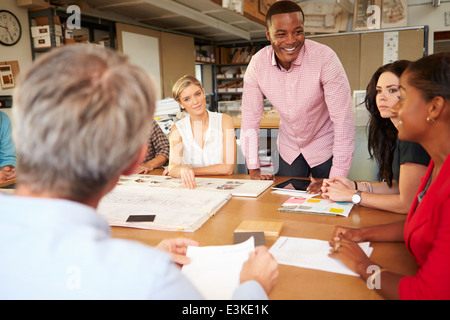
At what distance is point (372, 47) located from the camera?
222 inches

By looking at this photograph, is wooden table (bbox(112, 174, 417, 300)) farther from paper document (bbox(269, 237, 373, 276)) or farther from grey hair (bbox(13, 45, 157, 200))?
grey hair (bbox(13, 45, 157, 200))

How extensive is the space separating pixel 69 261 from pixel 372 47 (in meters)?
5.98

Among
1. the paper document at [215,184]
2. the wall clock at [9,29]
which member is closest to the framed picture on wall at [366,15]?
the wall clock at [9,29]

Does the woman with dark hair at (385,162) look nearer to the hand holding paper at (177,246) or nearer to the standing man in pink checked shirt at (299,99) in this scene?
the standing man in pink checked shirt at (299,99)

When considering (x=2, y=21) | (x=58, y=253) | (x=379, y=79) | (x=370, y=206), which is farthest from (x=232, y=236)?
(x=2, y=21)

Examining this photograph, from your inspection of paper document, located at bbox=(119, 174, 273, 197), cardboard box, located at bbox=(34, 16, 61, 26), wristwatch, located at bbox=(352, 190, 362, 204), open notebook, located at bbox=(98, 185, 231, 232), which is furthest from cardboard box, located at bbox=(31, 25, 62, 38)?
wristwatch, located at bbox=(352, 190, 362, 204)

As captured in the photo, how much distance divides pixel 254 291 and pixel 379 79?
1.28 metres

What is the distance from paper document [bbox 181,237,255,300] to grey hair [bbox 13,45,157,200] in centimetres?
40

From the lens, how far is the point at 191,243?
1046 mm

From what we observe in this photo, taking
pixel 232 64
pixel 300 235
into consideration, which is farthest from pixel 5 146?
pixel 232 64

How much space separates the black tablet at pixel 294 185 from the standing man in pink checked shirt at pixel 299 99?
0.17 meters

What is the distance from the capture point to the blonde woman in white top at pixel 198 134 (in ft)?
7.60

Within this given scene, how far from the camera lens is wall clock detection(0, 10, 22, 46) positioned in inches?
141
